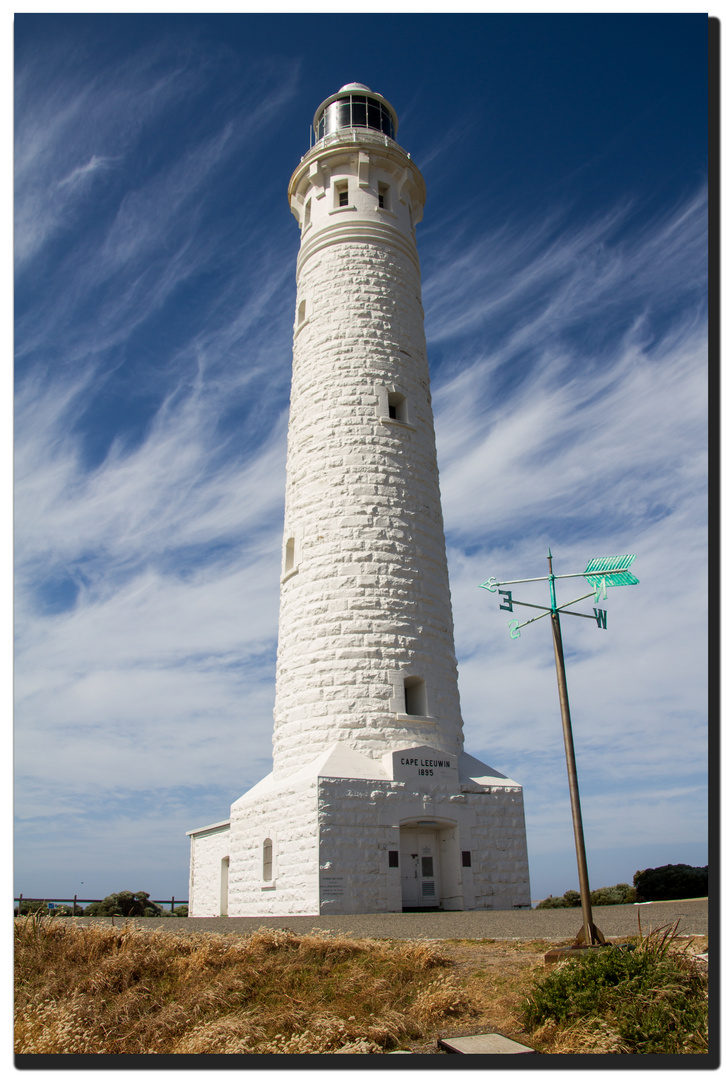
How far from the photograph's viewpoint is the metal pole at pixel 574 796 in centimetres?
720

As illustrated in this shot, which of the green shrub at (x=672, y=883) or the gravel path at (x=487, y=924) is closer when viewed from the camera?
the gravel path at (x=487, y=924)

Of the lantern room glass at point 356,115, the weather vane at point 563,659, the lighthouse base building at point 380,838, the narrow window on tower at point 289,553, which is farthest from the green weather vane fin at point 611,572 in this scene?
the lantern room glass at point 356,115

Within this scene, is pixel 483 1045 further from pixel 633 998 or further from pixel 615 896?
pixel 615 896

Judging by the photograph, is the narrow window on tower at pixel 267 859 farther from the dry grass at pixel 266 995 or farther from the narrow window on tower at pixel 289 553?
the dry grass at pixel 266 995

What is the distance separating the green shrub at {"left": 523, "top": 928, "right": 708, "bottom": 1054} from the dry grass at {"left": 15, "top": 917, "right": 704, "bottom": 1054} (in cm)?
16

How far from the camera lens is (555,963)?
6.95 m

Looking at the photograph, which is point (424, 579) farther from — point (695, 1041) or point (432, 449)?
point (695, 1041)

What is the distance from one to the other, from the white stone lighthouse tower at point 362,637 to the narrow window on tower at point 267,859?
5cm

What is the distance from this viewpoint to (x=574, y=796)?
7469 mm


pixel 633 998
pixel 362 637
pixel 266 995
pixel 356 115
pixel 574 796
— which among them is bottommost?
pixel 266 995

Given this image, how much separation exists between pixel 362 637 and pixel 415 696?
2.01 meters

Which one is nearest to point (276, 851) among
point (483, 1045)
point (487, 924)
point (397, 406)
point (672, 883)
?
point (487, 924)

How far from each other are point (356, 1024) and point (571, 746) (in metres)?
3.30

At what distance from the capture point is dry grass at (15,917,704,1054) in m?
5.50
